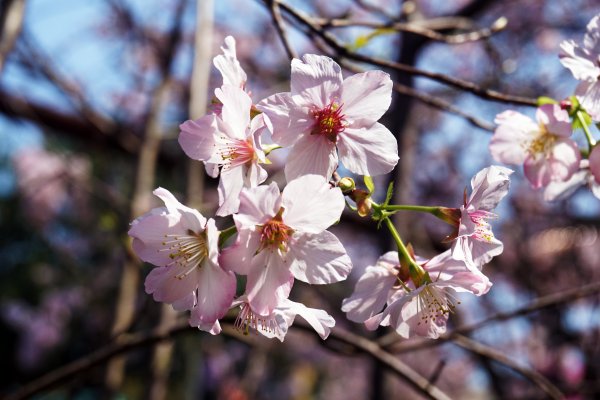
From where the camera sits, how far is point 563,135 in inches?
33.6

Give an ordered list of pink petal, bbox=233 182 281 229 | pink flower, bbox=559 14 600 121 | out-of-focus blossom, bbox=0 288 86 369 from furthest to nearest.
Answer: out-of-focus blossom, bbox=0 288 86 369 < pink flower, bbox=559 14 600 121 < pink petal, bbox=233 182 281 229

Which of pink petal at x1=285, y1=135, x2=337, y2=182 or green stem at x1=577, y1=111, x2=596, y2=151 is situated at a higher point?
pink petal at x1=285, y1=135, x2=337, y2=182

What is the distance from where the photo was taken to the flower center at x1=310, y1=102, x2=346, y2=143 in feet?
2.30

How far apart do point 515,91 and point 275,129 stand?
3561mm

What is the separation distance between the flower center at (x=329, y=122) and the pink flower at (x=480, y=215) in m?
0.18

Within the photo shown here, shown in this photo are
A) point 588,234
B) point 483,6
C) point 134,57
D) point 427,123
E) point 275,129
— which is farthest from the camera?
point 427,123

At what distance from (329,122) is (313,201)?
0.14 meters

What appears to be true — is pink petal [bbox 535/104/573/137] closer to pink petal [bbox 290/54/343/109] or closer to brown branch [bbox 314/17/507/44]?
brown branch [bbox 314/17/507/44]

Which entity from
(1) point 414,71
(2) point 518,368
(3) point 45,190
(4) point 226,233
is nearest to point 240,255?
(4) point 226,233

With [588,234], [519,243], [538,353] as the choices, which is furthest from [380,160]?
[588,234]

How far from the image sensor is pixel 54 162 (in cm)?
728

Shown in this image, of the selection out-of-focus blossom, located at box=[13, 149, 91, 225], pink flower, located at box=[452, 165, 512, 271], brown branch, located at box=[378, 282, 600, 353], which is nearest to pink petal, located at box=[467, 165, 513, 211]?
pink flower, located at box=[452, 165, 512, 271]

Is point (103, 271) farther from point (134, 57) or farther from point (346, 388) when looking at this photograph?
point (346, 388)

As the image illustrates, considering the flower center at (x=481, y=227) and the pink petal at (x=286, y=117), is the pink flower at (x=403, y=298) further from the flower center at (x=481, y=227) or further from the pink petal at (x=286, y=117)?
the pink petal at (x=286, y=117)
